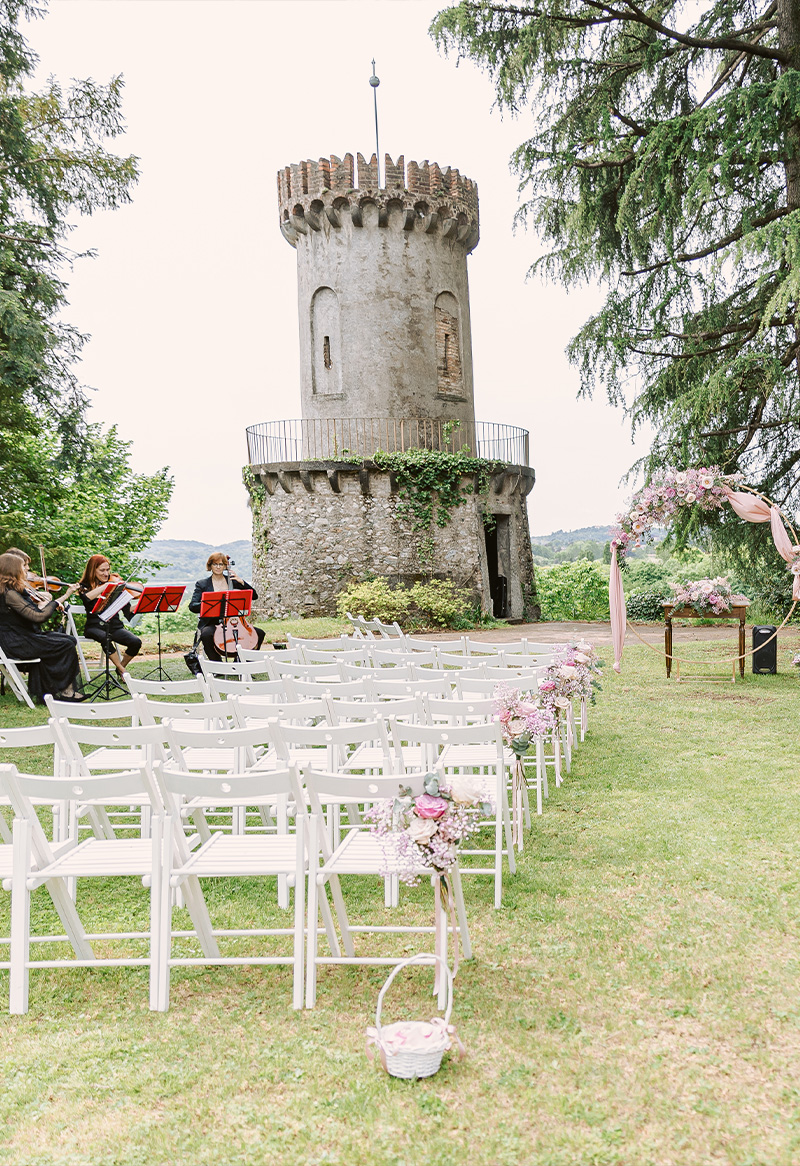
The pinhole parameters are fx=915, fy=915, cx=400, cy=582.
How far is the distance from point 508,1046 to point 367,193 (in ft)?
74.3

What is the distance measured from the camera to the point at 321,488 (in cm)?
2136

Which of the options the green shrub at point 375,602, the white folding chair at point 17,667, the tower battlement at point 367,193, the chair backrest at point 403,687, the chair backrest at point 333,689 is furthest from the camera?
the tower battlement at point 367,193

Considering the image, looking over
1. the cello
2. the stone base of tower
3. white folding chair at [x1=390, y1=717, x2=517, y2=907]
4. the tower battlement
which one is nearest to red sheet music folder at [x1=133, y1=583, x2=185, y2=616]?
the cello

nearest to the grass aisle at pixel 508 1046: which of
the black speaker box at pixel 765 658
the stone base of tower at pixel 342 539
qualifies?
the black speaker box at pixel 765 658

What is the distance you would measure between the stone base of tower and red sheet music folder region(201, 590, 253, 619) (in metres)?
10.6

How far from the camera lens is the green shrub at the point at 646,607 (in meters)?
20.5

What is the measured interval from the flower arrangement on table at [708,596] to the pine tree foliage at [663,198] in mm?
3150

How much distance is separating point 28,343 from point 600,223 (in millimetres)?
8832

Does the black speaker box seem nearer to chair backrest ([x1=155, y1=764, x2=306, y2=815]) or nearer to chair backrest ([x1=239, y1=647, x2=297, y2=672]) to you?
chair backrest ([x1=239, y1=647, x2=297, y2=672])

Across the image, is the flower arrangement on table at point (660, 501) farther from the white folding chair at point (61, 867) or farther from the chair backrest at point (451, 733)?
the white folding chair at point (61, 867)

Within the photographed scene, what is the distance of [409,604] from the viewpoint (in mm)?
20484

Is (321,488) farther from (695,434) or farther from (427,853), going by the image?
(427,853)

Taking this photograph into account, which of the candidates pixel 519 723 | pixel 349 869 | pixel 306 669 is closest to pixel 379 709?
pixel 519 723

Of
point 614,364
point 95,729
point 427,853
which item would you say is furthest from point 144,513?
point 427,853
